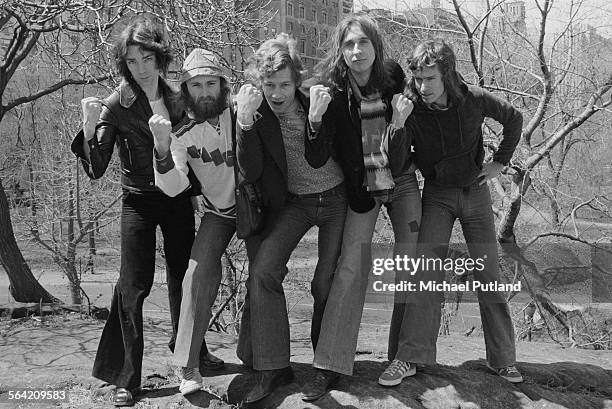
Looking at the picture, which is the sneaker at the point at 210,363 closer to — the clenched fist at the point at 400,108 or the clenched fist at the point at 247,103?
the clenched fist at the point at 247,103

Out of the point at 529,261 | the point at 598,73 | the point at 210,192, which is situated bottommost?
the point at 529,261

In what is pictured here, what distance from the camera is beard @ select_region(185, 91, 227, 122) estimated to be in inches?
132

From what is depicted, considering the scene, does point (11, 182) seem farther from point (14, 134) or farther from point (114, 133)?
point (114, 133)

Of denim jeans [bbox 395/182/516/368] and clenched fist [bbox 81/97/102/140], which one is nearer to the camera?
clenched fist [bbox 81/97/102/140]

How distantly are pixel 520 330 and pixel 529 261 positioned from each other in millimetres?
918

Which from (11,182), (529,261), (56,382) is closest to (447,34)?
(529,261)

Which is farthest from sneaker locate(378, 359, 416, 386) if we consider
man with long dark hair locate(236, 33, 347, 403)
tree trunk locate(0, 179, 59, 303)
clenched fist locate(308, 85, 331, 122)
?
tree trunk locate(0, 179, 59, 303)

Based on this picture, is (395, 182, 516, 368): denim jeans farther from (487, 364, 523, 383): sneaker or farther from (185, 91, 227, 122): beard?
(185, 91, 227, 122): beard

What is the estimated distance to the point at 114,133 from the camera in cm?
346

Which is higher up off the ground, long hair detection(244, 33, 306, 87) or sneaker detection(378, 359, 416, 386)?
long hair detection(244, 33, 306, 87)

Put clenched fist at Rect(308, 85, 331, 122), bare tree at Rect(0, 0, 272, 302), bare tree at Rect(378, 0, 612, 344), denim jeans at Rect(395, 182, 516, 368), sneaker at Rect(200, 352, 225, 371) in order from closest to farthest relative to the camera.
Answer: clenched fist at Rect(308, 85, 331, 122) < denim jeans at Rect(395, 182, 516, 368) < sneaker at Rect(200, 352, 225, 371) < bare tree at Rect(0, 0, 272, 302) < bare tree at Rect(378, 0, 612, 344)

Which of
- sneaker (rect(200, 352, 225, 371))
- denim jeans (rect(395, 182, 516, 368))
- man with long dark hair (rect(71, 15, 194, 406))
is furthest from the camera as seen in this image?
sneaker (rect(200, 352, 225, 371))

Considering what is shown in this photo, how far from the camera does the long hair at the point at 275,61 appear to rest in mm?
3127

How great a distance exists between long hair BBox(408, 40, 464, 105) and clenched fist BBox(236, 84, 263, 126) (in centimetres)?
83
